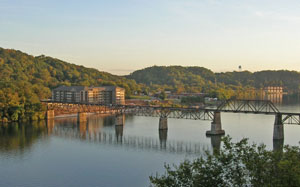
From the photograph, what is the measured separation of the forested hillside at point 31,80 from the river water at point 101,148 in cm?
476

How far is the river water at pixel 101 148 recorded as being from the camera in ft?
97.3

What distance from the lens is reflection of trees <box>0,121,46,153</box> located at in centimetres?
4139

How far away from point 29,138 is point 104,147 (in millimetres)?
10968

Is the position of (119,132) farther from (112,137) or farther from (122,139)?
(122,139)

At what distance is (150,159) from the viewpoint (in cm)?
3553

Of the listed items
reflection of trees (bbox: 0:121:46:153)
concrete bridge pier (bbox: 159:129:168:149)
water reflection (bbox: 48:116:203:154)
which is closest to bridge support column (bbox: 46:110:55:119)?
water reflection (bbox: 48:116:203:154)

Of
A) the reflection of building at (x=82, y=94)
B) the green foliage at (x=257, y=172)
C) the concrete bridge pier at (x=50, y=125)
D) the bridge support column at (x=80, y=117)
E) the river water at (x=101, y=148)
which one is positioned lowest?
the river water at (x=101, y=148)

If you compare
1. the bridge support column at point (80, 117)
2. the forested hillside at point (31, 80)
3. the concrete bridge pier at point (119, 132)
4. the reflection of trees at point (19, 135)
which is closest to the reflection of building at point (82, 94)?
the forested hillside at point (31, 80)

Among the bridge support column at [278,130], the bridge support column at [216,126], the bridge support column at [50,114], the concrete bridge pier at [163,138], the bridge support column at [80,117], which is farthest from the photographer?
the bridge support column at [50,114]

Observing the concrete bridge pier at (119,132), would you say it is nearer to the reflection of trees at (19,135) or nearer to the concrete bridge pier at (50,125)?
the concrete bridge pier at (50,125)

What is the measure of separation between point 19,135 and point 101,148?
1375 cm

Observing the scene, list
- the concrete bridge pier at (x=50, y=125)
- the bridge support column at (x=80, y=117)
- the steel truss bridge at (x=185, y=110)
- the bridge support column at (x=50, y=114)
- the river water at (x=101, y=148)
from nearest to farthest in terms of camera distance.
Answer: the river water at (x=101, y=148)
the steel truss bridge at (x=185, y=110)
the concrete bridge pier at (x=50, y=125)
the bridge support column at (x=80, y=117)
the bridge support column at (x=50, y=114)

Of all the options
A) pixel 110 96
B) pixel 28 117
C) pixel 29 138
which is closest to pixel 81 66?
pixel 110 96

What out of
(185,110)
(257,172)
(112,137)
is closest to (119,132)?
(112,137)
